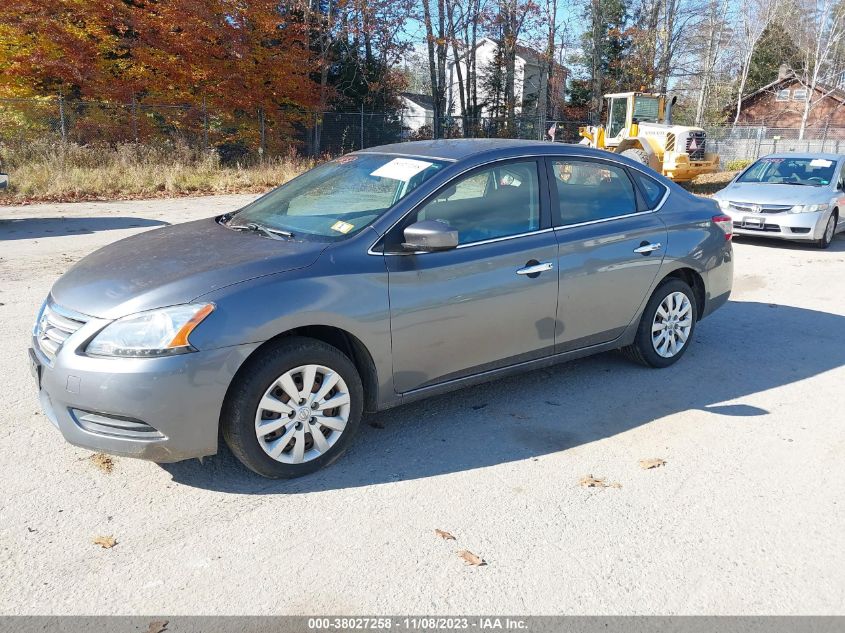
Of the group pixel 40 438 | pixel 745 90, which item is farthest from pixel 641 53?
pixel 40 438

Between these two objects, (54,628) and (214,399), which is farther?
(214,399)

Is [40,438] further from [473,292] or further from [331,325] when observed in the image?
[473,292]

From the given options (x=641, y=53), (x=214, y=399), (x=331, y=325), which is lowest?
(x=214, y=399)

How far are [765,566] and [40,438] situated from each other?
3900mm

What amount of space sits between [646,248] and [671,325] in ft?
2.52

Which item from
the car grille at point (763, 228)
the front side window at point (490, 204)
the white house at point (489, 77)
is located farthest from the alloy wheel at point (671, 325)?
the white house at point (489, 77)

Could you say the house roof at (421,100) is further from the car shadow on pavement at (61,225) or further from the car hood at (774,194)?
the car hood at (774,194)

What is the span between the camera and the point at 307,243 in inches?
159

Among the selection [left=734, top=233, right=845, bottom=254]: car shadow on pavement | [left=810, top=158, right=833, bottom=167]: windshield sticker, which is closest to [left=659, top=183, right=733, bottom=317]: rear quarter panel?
[left=734, top=233, right=845, bottom=254]: car shadow on pavement

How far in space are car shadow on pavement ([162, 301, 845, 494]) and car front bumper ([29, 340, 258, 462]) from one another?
1.51 ft

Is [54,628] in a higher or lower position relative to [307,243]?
lower

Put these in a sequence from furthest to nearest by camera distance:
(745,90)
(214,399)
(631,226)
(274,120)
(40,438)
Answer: (745,90)
(274,120)
(631,226)
(40,438)
(214,399)

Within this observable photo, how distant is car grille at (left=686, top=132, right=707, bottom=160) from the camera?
67.0 ft

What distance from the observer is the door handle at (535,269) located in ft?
14.9
